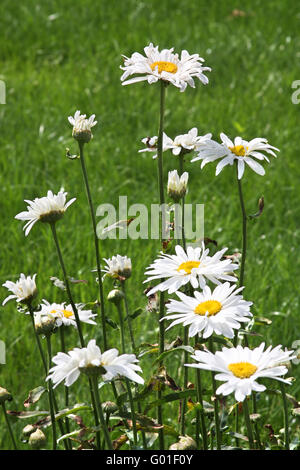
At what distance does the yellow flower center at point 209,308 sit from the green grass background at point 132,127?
790mm

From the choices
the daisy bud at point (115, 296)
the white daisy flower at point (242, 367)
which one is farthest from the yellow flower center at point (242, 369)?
the daisy bud at point (115, 296)

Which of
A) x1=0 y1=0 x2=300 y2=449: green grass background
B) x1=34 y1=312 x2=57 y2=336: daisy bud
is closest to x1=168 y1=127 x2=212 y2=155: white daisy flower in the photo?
x1=34 y1=312 x2=57 y2=336: daisy bud

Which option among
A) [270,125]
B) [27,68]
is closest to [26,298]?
[270,125]

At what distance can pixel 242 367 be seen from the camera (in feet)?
3.16

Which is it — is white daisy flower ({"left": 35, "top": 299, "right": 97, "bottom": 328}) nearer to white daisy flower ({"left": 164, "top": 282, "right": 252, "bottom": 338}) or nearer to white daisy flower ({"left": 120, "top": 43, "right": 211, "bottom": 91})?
white daisy flower ({"left": 164, "top": 282, "right": 252, "bottom": 338})

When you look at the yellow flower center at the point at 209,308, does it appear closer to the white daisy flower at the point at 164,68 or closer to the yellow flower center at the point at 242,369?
the yellow flower center at the point at 242,369

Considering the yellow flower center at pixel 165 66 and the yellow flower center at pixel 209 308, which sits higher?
the yellow flower center at pixel 165 66

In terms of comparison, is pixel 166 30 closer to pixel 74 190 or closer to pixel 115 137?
pixel 115 137

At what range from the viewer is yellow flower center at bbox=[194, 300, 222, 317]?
3.44 ft

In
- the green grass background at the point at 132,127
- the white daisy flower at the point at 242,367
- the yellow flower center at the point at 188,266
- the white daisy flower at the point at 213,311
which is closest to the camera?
the white daisy flower at the point at 242,367

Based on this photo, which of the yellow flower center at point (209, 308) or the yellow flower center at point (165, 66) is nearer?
the yellow flower center at point (209, 308)

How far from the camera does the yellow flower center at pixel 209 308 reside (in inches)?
41.3

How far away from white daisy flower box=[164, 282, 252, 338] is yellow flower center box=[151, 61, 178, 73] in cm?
37

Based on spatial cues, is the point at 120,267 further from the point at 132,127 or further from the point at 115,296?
the point at 132,127
